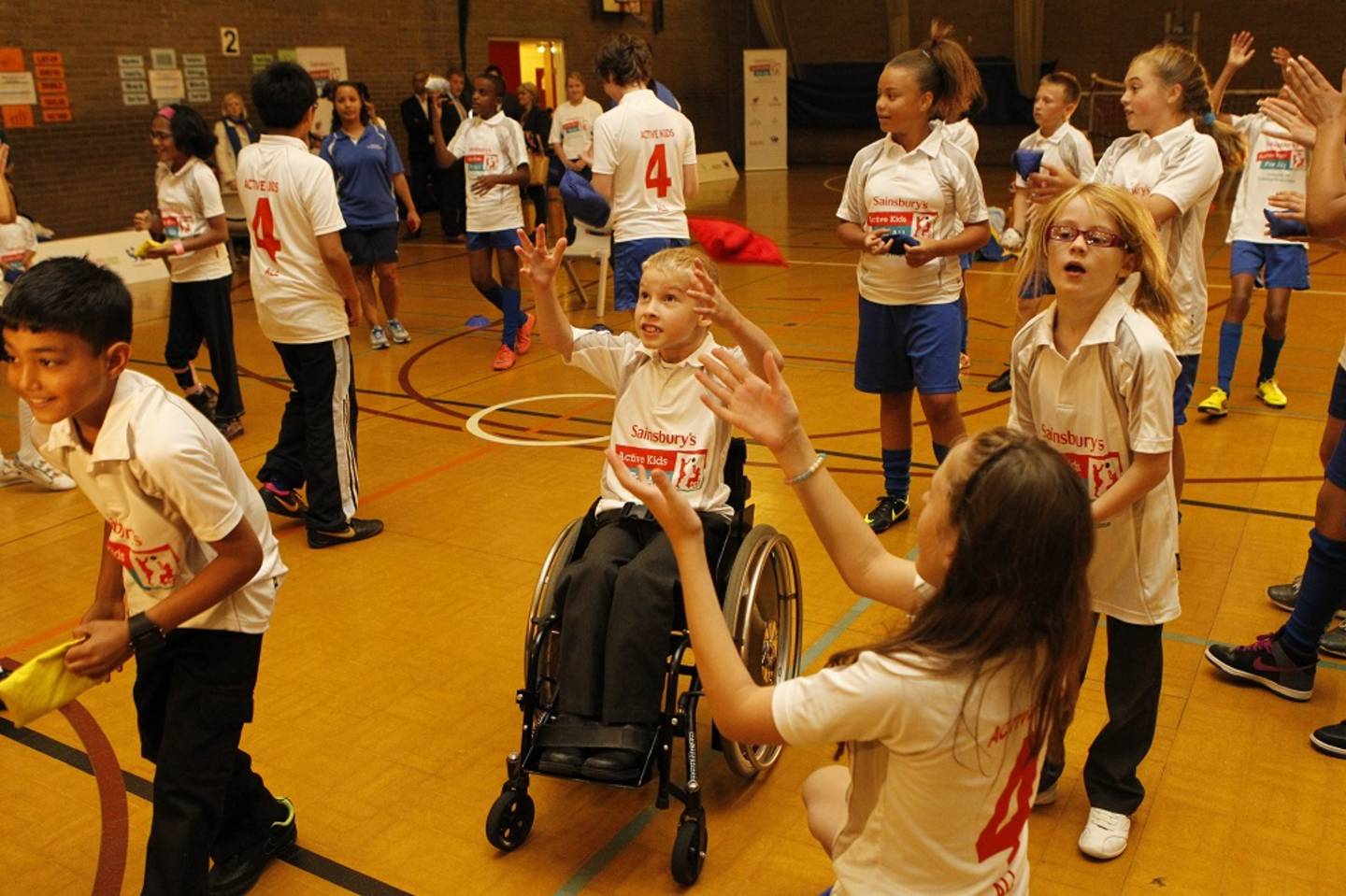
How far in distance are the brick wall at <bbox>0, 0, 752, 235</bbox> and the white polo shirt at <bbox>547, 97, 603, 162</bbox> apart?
3752 millimetres

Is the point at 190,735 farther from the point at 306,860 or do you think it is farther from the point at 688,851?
the point at 688,851

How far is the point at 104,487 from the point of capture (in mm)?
1907

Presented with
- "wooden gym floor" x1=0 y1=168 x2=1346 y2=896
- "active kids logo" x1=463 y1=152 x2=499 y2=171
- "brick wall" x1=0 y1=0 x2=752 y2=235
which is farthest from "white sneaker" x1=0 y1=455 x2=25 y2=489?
"brick wall" x1=0 y1=0 x2=752 y2=235

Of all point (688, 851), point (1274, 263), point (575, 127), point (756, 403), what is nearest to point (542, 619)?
point (688, 851)

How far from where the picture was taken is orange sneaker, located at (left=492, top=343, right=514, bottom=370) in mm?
6462

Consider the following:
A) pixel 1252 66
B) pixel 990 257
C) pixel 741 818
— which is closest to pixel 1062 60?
pixel 1252 66

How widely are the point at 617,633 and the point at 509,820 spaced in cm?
46

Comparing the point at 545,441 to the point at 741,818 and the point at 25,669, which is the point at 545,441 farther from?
the point at 25,669

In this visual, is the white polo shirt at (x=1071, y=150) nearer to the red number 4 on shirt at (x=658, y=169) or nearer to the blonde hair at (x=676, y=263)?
the red number 4 on shirt at (x=658, y=169)

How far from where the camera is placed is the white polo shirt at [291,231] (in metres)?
3.95

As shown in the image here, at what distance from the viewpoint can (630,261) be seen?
17.3 ft

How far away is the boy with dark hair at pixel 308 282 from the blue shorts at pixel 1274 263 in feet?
12.6

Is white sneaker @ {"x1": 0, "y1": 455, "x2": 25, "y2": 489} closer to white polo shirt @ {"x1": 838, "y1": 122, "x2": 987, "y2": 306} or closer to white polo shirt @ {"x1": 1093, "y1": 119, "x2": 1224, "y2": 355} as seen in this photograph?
white polo shirt @ {"x1": 838, "y1": 122, "x2": 987, "y2": 306}

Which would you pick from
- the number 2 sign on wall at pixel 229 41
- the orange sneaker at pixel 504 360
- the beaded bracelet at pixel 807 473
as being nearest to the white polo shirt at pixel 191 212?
the orange sneaker at pixel 504 360
